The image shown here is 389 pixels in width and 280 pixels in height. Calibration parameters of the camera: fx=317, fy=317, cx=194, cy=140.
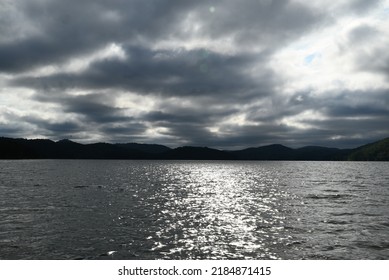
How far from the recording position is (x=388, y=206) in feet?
165

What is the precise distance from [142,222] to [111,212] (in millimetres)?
8767

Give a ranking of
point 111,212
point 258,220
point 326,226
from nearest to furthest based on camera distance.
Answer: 1. point 326,226
2. point 258,220
3. point 111,212

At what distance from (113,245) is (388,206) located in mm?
44484

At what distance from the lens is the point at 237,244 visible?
90.4 ft

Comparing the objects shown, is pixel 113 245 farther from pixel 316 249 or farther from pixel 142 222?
pixel 316 249
